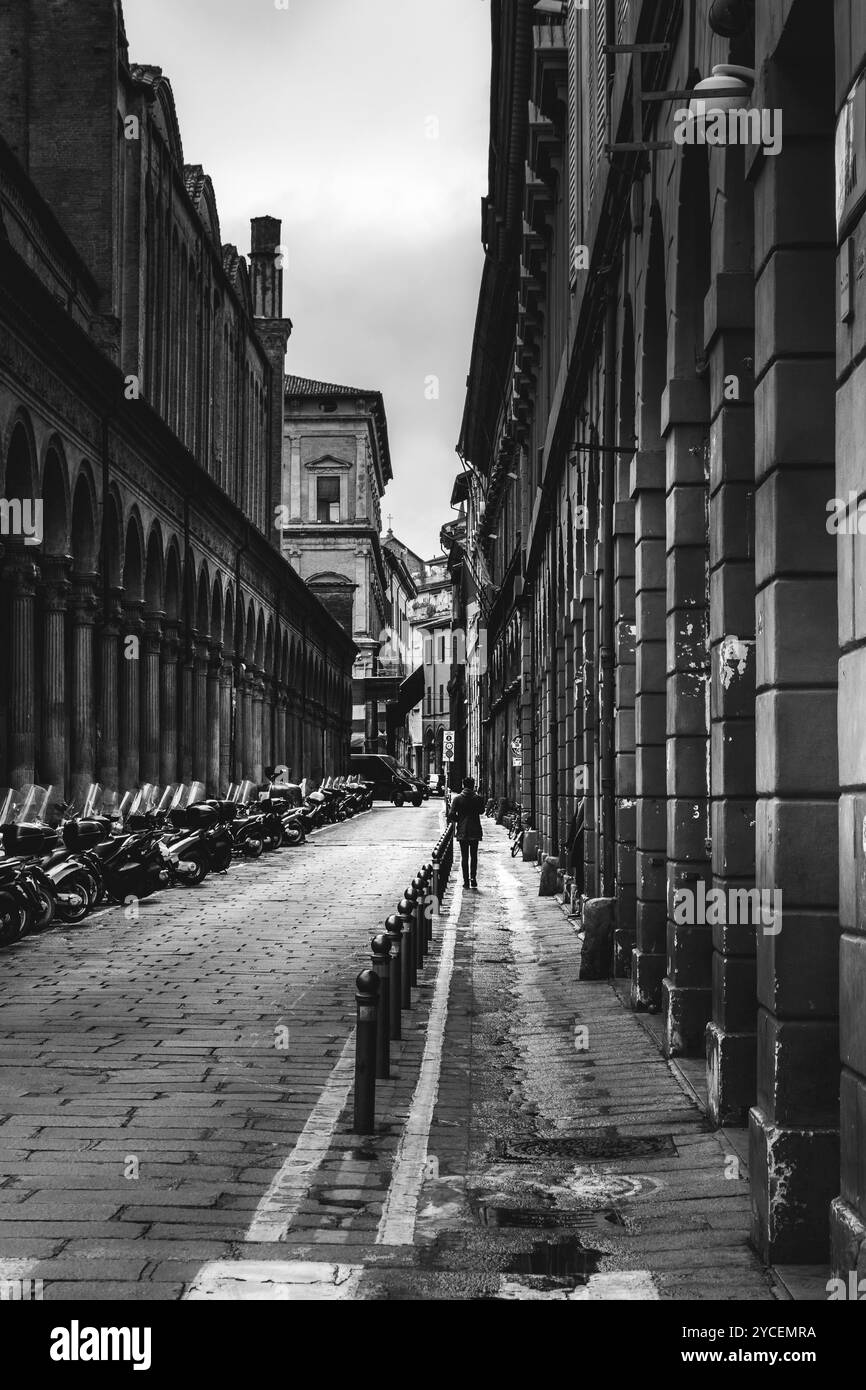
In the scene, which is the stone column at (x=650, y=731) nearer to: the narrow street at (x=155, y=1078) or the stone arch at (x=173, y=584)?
the narrow street at (x=155, y=1078)

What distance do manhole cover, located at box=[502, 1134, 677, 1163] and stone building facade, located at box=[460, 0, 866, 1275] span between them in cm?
36

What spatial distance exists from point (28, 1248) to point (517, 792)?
37014 mm

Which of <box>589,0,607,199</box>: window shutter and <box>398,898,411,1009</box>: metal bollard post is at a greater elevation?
<box>589,0,607,199</box>: window shutter

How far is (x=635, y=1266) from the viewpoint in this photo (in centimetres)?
584

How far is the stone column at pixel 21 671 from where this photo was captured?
80.3 feet

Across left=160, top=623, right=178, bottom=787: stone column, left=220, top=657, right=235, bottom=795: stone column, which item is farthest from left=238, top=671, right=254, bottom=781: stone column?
left=160, top=623, right=178, bottom=787: stone column

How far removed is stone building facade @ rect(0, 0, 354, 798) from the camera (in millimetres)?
24906

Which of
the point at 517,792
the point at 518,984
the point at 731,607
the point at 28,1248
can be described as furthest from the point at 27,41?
the point at 28,1248

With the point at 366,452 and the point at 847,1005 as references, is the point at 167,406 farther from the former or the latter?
the point at 366,452

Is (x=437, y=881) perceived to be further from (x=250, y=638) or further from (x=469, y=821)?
(x=250, y=638)

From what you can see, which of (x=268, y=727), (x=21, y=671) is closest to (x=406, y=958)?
(x=21, y=671)

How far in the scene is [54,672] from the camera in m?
26.6

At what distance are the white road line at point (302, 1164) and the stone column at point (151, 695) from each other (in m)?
25.7

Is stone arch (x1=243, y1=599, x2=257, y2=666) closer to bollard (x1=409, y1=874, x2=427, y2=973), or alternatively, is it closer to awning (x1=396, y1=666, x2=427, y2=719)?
bollard (x1=409, y1=874, x2=427, y2=973)
